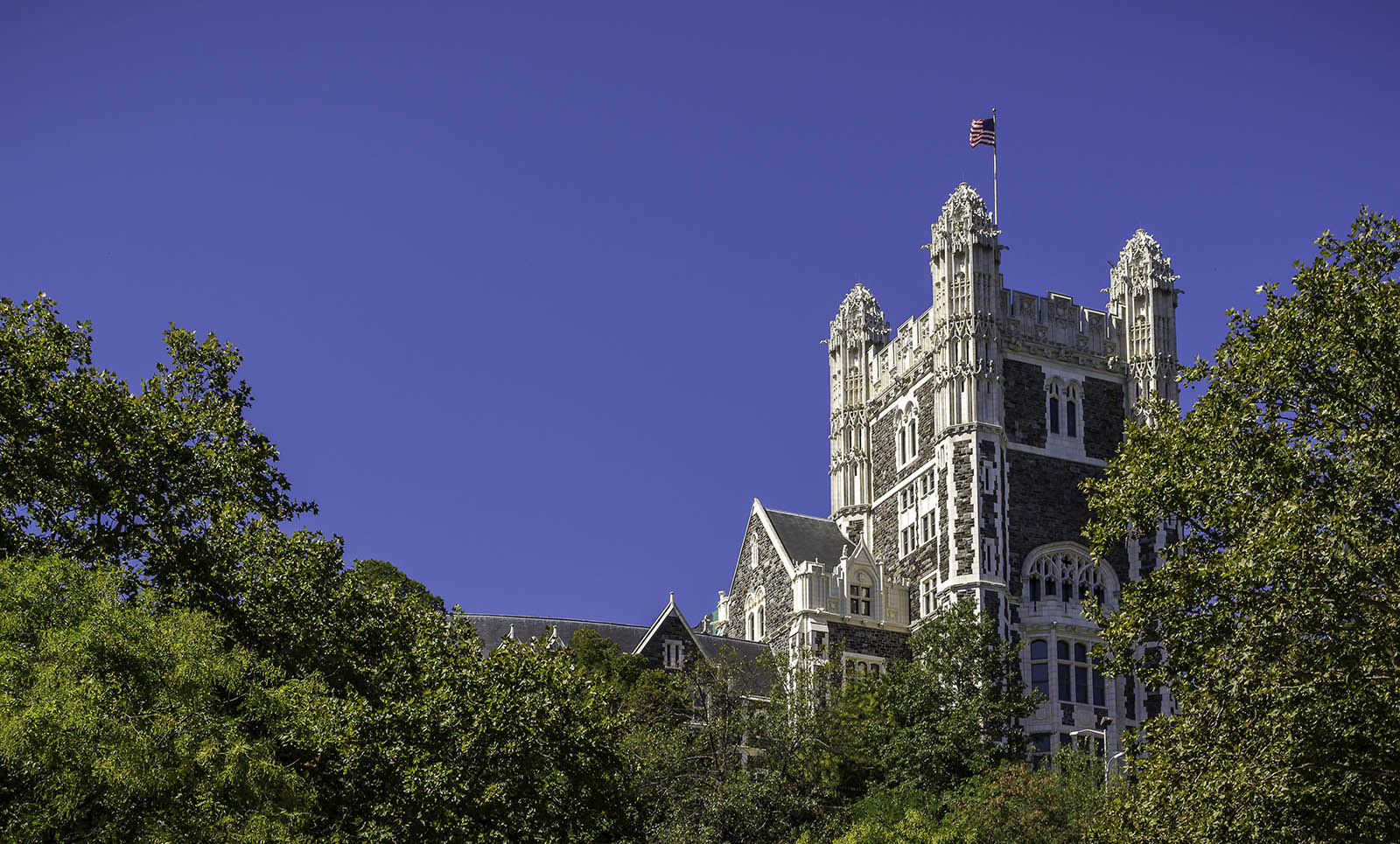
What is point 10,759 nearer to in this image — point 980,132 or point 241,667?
point 241,667

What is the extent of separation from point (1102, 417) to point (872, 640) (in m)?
12.7

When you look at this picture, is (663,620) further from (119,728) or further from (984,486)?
(119,728)

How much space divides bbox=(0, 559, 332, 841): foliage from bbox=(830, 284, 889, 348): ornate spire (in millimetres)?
49276

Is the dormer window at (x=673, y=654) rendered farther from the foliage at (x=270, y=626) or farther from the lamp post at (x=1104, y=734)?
the foliage at (x=270, y=626)

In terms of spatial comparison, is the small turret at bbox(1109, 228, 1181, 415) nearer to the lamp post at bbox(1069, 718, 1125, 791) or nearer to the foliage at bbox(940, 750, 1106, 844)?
the lamp post at bbox(1069, 718, 1125, 791)

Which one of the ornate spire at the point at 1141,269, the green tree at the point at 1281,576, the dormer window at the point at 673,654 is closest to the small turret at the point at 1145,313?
the ornate spire at the point at 1141,269

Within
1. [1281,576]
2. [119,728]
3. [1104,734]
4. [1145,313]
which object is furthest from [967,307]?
[119,728]

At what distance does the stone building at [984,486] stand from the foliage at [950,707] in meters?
2.99

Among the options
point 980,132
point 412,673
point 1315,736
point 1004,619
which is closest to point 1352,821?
point 1315,736

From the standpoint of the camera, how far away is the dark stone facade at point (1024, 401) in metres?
67.1

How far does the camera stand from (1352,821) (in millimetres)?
29766

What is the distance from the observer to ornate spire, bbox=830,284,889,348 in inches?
2986

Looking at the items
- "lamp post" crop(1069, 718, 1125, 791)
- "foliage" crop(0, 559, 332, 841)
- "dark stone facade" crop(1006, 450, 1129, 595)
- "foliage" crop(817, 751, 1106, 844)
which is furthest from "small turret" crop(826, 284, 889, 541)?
"foliage" crop(0, 559, 332, 841)

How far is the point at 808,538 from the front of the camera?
70.9 metres
